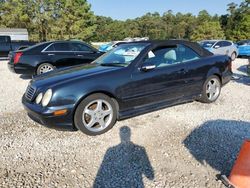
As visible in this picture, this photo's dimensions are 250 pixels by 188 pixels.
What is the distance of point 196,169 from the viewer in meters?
3.14

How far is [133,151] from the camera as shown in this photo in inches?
142

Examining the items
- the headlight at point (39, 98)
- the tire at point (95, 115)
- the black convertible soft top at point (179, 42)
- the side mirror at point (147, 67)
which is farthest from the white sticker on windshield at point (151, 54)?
the headlight at point (39, 98)

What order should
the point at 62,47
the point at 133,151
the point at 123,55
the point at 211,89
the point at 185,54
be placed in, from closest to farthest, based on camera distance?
the point at 133,151
the point at 123,55
the point at 185,54
the point at 211,89
the point at 62,47

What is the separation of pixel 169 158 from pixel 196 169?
400 mm

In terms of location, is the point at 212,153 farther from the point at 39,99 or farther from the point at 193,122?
the point at 39,99

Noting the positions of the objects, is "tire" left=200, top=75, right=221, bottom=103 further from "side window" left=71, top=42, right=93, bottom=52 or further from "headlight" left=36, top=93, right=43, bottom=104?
"side window" left=71, top=42, right=93, bottom=52

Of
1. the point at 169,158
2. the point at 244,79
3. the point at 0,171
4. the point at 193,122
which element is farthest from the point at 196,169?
the point at 244,79

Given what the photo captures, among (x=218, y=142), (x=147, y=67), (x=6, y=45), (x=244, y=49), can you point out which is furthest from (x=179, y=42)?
(x=244, y=49)

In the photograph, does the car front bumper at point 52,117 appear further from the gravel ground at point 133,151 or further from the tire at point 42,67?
the tire at point 42,67

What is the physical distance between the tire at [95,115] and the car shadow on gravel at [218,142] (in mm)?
1283

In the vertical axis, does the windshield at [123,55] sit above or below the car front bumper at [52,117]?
above

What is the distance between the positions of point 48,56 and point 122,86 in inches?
203

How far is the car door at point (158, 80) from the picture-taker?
4387 mm

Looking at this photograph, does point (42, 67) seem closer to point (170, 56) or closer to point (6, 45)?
point (170, 56)
